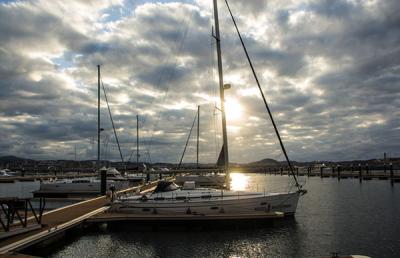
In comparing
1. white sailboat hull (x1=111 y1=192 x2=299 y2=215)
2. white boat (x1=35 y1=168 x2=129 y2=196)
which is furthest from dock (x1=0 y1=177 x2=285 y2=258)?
white boat (x1=35 y1=168 x2=129 y2=196)

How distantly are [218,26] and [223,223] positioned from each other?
13.1m

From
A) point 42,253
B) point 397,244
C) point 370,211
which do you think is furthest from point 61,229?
point 370,211

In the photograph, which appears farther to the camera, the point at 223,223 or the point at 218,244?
the point at 223,223

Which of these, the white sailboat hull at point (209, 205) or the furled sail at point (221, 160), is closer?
the white sailboat hull at point (209, 205)

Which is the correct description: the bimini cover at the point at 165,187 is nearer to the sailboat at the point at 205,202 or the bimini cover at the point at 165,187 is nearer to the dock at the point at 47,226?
the sailboat at the point at 205,202

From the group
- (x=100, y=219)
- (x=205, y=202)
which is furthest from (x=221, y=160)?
(x=100, y=219)

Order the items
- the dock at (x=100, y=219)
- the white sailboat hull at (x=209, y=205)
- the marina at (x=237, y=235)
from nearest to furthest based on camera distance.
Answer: the dock at (x=100, y=219)
the marina at (x=237, y=235)
the white sailboat hull at (x=209, y=205)

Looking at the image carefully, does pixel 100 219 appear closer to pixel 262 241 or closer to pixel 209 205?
pixel 209 205

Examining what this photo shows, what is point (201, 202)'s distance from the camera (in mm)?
22797

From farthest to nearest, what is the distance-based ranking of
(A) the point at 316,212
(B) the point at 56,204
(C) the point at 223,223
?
(B) the point at 56,204, (A) the point at 316,212, (C) the point at 223,223

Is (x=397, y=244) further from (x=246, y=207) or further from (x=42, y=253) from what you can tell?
Answer: (x=42, y=253)

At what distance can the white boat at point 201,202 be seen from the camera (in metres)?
22.9

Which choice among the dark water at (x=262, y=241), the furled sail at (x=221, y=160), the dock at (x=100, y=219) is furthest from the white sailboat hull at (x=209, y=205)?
the furled sail at (x=221, y=160)

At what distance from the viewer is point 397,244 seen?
60.8 feet
